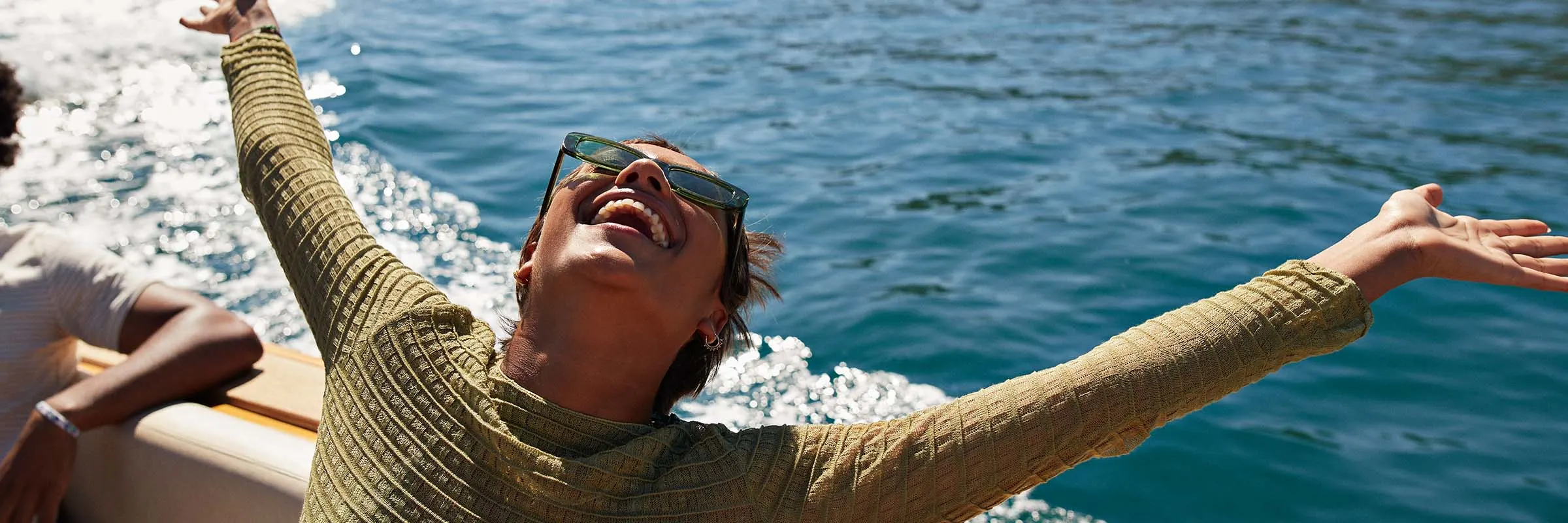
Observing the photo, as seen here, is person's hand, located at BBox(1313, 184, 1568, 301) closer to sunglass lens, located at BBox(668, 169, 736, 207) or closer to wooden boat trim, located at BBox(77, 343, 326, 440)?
sunglass lens, located at BBox(668, 169, 736, 207)

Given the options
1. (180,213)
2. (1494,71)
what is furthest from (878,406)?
(1494,71)

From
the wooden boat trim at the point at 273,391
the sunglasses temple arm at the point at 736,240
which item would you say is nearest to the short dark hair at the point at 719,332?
the sunglasses temple arm at the point at 736,240

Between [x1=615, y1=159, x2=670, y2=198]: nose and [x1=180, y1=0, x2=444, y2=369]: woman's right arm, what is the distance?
39 centimetres

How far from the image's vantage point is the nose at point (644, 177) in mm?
2170

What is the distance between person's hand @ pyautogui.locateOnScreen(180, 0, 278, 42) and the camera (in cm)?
288

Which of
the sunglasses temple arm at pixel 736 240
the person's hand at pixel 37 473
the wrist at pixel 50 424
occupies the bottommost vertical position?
the person's hand at pixel 37 473

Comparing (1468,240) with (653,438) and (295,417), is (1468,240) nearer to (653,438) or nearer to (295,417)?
(653,438)

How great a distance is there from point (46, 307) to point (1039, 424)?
214cm

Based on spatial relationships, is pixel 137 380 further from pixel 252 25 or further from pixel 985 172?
pixel 985 172

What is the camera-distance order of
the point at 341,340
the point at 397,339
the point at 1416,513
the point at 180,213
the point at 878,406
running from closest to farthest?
1. the point at 397,339
2. the point at 341,340
3. the point at 1416,513
4. the point at 878,406
5. the point at 180,213

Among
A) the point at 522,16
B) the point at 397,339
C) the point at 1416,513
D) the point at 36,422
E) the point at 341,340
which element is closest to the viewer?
the point at 397,339

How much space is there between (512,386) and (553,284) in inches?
7.3

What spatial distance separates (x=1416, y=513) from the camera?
378 centimetres

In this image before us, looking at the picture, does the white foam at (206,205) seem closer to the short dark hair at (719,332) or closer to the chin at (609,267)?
the short dark hair at (719,332)
